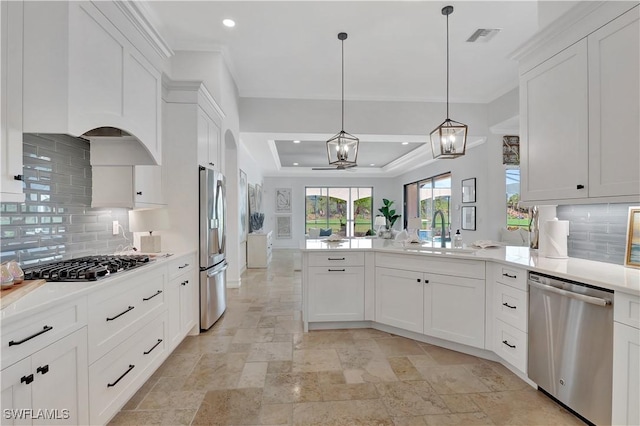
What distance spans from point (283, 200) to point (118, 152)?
28.7 ft

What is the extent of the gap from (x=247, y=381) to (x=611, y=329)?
2.31 m

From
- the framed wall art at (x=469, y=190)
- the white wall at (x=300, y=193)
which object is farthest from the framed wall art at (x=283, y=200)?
the framed wall art at (x=469, y=190)

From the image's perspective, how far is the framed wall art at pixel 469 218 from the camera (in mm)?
5812

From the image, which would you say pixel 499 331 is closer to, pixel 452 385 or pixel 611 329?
pixel 452 385

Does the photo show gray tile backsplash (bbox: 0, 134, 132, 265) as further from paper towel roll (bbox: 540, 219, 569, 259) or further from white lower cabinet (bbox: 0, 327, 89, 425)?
paper towel roll (bbox: 540, 219, 569, 259)

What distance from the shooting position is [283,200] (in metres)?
11.1

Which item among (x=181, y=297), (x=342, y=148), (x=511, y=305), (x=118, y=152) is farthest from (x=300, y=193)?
(x=511, y=305)

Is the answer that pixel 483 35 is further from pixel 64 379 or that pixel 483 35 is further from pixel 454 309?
pixel 64 379

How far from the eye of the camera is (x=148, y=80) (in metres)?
2.29

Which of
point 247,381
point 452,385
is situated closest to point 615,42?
point 452,385

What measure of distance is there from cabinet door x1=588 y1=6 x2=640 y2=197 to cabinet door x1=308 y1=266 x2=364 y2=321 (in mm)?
2077

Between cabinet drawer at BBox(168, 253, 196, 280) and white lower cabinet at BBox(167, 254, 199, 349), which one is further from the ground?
cabinet drawer at BBox(168, 253, 196, 280)

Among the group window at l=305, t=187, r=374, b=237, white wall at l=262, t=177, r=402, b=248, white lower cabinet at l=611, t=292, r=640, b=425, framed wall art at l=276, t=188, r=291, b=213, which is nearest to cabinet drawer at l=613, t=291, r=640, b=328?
white lower cabinet at l=611, t=292, r=640, b=425

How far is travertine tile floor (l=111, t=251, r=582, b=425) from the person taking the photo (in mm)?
1864
